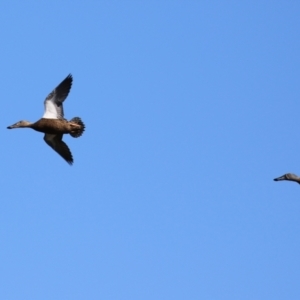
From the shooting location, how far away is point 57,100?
247 ft

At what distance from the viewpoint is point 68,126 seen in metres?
74.7

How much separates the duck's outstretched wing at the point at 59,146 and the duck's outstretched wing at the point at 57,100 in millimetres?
807

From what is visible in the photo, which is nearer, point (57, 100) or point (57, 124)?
point (57, 124)

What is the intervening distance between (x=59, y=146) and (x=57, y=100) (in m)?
1.40

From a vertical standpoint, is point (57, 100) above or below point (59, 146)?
above

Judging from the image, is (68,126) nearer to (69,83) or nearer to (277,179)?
(69,83)

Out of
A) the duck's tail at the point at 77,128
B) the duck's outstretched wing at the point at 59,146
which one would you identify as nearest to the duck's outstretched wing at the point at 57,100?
the duck's tail at the point at 77,128

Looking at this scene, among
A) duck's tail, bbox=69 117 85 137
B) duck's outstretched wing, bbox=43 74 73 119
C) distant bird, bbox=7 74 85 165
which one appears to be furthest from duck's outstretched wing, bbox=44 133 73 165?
duck's outstretched wing, bbox=43 74 73 119

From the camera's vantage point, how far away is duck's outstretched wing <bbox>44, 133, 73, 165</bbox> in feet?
247

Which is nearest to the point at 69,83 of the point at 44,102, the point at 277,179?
the point at 44,102

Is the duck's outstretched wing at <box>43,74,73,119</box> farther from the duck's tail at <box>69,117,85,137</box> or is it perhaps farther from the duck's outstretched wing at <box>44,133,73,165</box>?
the duck's outstretched wing at <box>44,133,73,165</box>

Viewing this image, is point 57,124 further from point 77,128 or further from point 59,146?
point 59,146

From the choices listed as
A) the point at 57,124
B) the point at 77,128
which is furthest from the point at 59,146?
the point at 57,124

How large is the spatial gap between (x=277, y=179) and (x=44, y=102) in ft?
24.1
